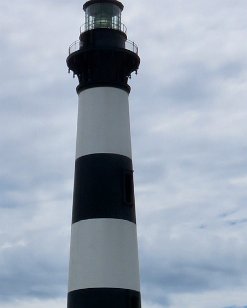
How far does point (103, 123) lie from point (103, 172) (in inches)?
75.1

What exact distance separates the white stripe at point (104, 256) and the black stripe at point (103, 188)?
1.10ft

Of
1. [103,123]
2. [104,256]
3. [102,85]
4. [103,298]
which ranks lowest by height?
[103,298]

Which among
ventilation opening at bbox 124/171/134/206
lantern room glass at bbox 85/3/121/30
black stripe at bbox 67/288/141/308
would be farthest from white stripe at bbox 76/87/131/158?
black stripe at bbox 67/288/141/308

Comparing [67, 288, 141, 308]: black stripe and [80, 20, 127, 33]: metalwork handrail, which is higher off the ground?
[80, 20, 127, 33]: metalwork handrail

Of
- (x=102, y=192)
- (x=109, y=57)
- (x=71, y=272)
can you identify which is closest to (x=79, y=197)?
(x=102, y=192)

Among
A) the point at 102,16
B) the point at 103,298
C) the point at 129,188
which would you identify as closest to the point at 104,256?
the point at 103,298

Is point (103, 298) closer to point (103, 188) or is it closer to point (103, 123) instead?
point (103, 188)

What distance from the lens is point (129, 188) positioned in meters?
25.8

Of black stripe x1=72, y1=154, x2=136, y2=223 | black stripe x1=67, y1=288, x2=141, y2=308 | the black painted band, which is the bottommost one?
black stripe x1=67, y1=288, x2=141, y2=308

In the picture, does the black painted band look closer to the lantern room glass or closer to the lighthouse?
the lighthouse

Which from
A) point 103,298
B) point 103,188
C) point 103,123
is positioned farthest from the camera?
point 103,123

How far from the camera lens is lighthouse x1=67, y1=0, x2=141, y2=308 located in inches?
960

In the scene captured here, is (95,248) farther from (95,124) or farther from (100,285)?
(95,124)

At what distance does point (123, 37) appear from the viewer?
89.8ft
